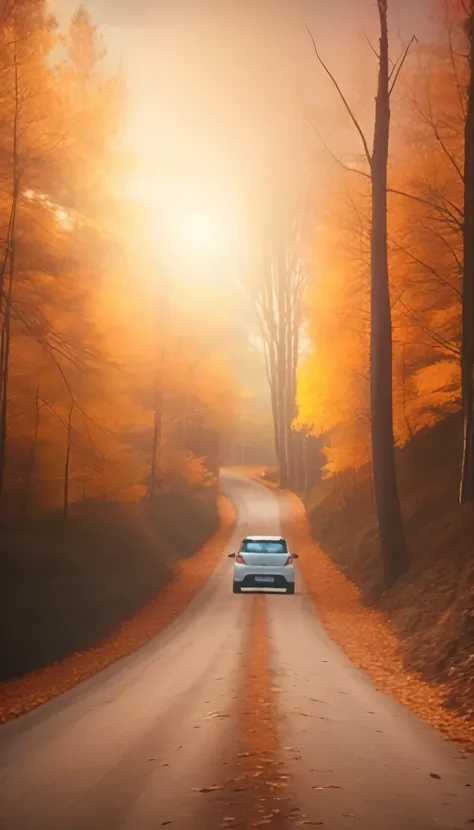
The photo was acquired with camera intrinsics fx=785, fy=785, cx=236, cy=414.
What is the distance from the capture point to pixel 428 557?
17.0m

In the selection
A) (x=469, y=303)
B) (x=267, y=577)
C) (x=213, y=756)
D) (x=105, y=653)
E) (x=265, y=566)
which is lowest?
(x=105, y=653)

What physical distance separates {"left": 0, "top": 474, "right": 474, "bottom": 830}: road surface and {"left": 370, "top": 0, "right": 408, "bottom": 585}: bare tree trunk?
6075 millimetres

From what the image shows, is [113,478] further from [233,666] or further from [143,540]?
[233,666]

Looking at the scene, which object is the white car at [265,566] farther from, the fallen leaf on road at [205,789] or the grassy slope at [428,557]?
the fallen leaf on road at [205,789]

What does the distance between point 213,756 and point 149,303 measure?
23.0 m

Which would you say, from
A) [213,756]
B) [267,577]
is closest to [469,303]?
[267,577]

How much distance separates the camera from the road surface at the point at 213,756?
5059 mm

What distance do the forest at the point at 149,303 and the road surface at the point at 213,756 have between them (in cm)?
292

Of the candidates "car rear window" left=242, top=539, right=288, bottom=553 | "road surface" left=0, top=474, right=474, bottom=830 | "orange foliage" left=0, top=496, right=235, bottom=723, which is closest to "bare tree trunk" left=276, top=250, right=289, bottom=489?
"orange foliage" left=0, top=496, right=235, bottom=723

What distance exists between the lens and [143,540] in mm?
25172

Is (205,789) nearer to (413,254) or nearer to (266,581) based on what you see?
(266,581)

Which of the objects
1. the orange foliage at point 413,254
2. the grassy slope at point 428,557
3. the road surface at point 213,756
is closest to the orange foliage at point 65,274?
the road surface at point 213,756

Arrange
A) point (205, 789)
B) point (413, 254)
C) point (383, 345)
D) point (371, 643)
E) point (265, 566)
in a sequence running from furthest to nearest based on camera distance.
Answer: point (265, 566) → point (413, 254) → point (383, 345) → point (371, 643) → point (205, 789)

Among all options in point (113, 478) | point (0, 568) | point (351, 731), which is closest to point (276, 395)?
point (113, 478)
